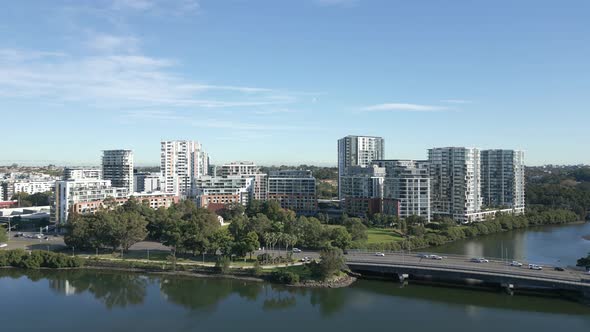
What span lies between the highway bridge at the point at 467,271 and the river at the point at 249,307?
0.45 m

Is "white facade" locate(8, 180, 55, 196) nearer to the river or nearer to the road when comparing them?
the river

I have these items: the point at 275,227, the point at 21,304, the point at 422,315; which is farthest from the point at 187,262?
the point at 422,315

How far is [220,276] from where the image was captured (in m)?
16.5

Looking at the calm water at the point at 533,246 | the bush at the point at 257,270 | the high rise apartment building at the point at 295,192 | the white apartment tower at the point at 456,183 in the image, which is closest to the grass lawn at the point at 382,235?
the calm water at the point at 533,246

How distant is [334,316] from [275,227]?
25.2ft

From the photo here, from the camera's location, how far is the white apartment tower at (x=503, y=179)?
33.8m

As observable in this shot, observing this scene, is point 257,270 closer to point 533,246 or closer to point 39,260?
point 39,260

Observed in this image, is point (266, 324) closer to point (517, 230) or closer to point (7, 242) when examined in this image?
point (7, 242)

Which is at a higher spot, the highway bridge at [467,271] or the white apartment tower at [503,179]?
the white apartment tower at [503,179]

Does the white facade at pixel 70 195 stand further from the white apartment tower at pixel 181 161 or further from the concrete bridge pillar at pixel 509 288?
the concrete bridge pillar at pixel 509 288

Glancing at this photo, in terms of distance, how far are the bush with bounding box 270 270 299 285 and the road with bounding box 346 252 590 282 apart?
2.42 metres

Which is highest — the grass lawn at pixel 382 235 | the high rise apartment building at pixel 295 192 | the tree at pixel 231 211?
the high rise apartment building at pixel 295 192

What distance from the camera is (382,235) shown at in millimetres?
24625

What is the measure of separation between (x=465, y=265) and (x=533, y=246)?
8770 mm
